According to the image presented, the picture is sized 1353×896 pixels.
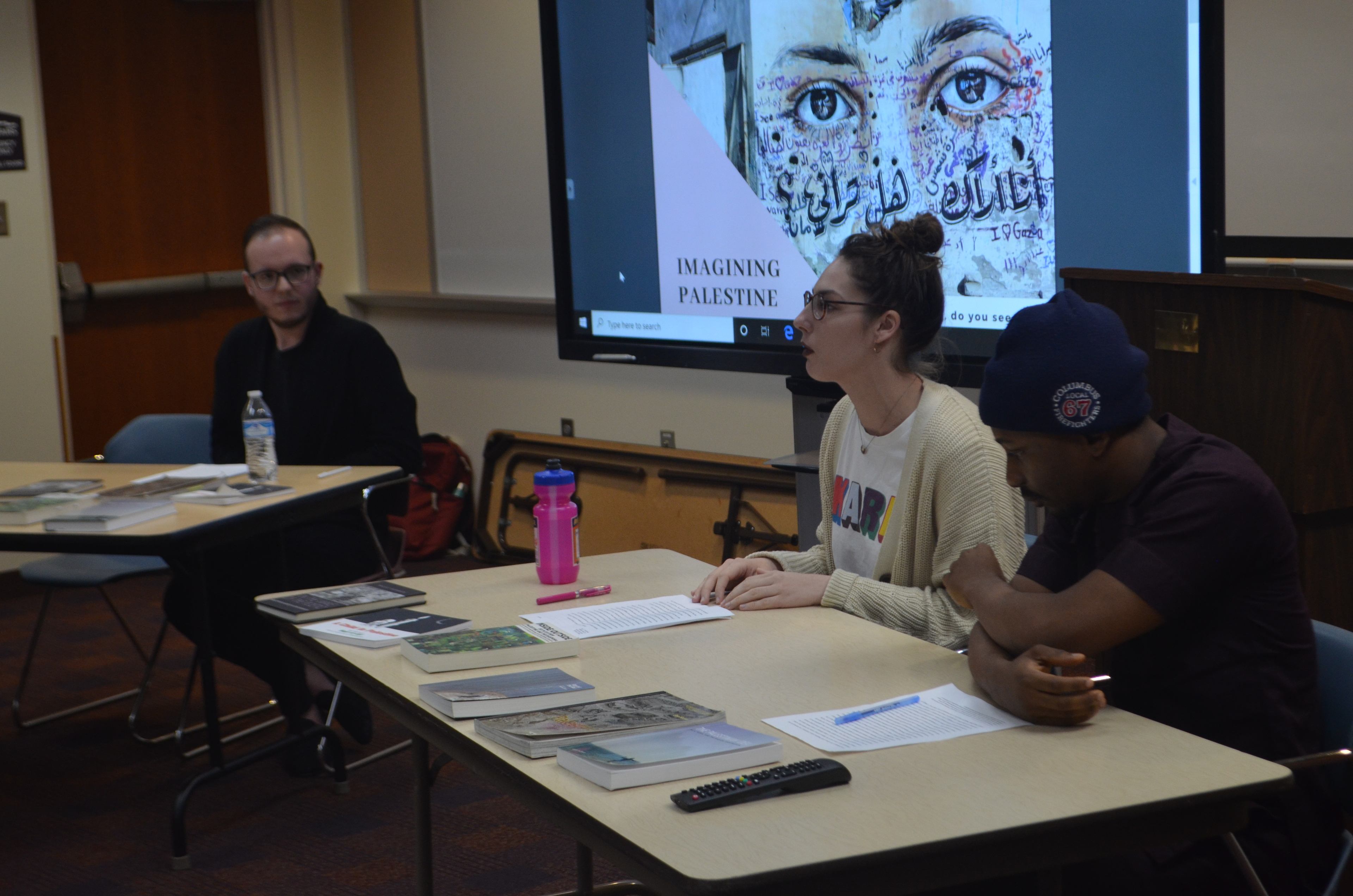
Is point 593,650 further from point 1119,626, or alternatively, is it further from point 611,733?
point 1119,626

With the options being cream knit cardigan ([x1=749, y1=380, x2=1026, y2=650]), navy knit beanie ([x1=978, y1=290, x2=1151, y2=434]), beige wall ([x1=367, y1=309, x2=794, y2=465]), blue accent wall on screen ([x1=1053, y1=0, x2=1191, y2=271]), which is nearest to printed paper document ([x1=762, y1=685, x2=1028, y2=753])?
navy knit beanie ([x1=978, y1=290, x2=1151, y2=434])

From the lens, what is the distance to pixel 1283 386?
199 cm

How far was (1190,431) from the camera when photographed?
172cm

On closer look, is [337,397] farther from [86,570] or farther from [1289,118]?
[1289,118]

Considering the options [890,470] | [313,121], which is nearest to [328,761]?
[890,470]

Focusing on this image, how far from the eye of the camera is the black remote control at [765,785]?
1.34 m

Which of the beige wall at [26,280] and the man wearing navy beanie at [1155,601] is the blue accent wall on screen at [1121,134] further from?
the beige wall at [26,280]

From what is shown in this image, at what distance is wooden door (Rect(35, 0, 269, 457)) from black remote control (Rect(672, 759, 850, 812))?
211 inches

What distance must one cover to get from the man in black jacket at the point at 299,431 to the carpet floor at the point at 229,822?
0.24 metres

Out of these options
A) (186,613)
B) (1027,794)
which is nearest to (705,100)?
(186,613)

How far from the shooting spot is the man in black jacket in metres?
3.56

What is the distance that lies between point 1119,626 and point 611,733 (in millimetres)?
623

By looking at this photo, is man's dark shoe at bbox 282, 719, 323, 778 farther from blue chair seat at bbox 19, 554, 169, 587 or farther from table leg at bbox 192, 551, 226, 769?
blue chair seat at bbox 19, 554, 169, 587

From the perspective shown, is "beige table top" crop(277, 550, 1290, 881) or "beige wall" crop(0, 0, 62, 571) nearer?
"beige table top" crop(277, 550, 1290, 881)
